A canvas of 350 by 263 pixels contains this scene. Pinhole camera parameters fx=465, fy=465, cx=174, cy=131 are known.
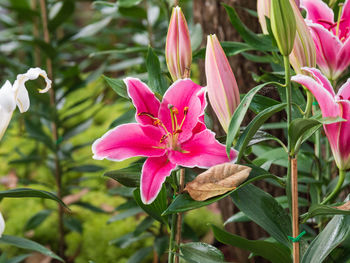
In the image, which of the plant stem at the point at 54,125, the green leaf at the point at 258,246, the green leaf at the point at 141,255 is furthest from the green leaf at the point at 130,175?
the plant stem at the point at 54,125

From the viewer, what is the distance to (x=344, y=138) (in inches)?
19.1

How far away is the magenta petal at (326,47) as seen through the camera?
552mm

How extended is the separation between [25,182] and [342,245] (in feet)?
3.19

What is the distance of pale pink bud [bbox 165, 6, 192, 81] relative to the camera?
0.51 m

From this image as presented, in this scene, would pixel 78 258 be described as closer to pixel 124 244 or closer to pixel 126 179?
pixel 124 244

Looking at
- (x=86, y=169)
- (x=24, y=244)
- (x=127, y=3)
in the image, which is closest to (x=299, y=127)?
(x=24, y=244)

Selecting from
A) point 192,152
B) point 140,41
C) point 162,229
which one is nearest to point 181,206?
point 192,152

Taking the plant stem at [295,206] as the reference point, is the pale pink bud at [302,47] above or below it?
above

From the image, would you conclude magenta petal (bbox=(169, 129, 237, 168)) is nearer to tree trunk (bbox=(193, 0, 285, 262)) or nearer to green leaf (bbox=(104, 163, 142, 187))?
green leaf (bbox=(104, 163, 142, 187))

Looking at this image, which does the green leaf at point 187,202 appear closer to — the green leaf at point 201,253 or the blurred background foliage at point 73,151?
the green leaf at point 201,253

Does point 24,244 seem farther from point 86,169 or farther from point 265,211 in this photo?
point 86,169

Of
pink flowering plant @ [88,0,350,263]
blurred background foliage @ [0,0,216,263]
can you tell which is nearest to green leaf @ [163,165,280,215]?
pink flowering plant @ [88,0,350,263]

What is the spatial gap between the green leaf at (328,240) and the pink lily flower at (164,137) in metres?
0.16

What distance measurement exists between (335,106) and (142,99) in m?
0.20
